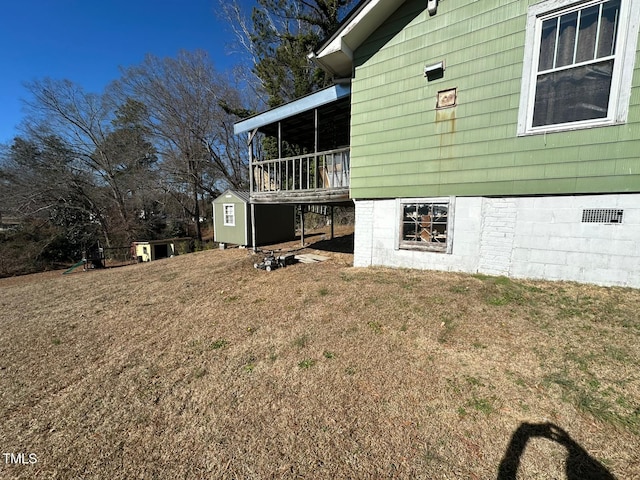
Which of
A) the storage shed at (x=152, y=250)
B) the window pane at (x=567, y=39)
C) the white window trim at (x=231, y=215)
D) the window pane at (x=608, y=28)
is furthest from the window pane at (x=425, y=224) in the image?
the storage shed at (x=152, y=250)

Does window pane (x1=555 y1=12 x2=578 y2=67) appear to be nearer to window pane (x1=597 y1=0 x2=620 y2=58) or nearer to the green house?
the green house

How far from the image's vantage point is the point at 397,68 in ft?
19.3

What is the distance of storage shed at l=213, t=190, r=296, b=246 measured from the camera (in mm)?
12774

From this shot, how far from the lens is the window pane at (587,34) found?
13.3 ft

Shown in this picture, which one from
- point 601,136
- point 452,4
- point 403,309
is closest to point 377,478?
point 403,309

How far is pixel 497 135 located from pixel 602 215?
2.06m

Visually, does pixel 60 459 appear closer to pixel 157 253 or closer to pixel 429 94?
pixel 429 94

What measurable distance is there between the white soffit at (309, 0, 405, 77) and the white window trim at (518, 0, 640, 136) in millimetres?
2692

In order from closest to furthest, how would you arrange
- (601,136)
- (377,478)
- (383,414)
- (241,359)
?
1. (377,478)
2. (383,414)
3. (241,359)
4. (601,136)

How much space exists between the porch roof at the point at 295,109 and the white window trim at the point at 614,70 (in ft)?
12.3

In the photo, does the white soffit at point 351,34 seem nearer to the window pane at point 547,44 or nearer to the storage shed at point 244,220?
the window pane at point 547,44

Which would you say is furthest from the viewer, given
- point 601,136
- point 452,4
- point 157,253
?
point 157,253

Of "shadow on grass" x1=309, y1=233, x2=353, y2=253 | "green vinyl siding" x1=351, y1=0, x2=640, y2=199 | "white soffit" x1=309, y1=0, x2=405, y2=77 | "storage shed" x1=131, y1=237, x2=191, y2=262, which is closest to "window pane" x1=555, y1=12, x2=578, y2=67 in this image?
"green vinyl siding" x1=351, y1=0, x2=640, y2=199

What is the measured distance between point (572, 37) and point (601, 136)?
1675mm
